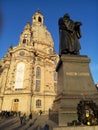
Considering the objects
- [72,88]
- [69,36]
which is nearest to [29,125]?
[72,88]

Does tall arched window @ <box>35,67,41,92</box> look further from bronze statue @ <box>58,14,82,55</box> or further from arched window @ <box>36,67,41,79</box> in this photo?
bronze statue @ <box>58,14,82,55</box>

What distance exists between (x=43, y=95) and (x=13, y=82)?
8.36 metres

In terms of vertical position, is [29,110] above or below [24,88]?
below

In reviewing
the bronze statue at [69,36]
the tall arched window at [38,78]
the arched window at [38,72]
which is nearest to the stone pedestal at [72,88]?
the bronze statue at [69,36]

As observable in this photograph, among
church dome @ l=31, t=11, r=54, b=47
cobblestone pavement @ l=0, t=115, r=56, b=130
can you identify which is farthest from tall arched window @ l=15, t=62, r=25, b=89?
cobblestone pavement @ l=0, t=115, r=56, b=130

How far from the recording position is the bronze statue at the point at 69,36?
810 centimetres

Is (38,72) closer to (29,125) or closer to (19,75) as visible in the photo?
(19,75)

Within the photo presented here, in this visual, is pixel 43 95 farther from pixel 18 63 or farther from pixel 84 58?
pixel 84 58

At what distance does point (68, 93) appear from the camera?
6.04m

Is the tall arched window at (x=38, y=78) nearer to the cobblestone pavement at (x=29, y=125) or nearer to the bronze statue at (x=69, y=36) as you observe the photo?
the cobblestone pavement at (x=29, y=125)

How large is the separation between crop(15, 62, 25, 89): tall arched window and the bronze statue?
26.8 meters

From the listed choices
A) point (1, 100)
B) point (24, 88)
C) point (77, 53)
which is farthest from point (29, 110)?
point (77, 53)

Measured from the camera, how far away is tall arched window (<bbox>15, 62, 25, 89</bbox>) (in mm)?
33500

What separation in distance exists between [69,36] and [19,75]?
2812 centimetres
